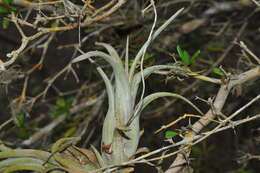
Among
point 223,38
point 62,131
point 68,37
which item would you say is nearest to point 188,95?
point 223,38

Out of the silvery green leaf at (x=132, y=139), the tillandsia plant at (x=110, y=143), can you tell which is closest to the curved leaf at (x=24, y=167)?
the tillandsia plant at (x=110, y=143)

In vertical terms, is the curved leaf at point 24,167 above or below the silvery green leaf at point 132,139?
above

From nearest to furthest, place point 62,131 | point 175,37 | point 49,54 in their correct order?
point 175,37, point 62,131, point 49,54

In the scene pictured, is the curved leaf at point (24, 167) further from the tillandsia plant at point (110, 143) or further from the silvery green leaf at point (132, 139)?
the silvery green leaf at point (132, 139)

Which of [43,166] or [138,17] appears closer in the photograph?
[43,166]

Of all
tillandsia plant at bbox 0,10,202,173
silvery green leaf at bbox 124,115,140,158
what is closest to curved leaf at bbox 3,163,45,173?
tillandsia plant at bbox 0,10,202,173

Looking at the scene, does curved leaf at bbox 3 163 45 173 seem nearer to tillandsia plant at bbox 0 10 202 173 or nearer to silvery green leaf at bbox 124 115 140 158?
tillandsia plant at bbox 0 10 202 173

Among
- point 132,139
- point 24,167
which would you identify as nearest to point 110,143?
point 132,139

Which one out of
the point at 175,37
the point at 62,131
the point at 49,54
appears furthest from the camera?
the point at 49,54

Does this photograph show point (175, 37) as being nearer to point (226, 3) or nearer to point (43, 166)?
point (226, 3)

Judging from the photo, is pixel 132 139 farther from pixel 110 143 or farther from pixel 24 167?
pixel 24 167

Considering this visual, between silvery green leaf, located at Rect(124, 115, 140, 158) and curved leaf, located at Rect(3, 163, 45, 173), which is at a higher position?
curved leaf, located at Rect(3, 163, 45, 173)
